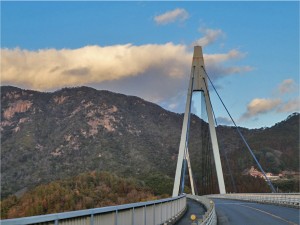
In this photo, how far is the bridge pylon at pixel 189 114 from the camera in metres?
64.8

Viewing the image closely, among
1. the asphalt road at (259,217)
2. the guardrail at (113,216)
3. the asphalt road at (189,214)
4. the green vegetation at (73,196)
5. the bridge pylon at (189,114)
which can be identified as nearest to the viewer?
the guardrail at (113,216)

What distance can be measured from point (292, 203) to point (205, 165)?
45.3m

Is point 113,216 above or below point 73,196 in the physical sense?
below

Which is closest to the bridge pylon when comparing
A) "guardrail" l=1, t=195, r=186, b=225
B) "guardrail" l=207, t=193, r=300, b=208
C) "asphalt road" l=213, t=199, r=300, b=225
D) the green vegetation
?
"guardrail" l=207, t=193, r=300, b=208

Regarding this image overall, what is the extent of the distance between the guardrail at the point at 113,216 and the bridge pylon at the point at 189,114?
134 ft

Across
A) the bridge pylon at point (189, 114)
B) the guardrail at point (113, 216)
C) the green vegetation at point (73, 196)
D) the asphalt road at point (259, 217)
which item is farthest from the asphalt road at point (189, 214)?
the green vegetation at point (73, 196)

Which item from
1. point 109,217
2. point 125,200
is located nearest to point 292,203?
point 109,217

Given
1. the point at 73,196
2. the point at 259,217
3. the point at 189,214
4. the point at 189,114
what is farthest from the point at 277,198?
the point at 73,196

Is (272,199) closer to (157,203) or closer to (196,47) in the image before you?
(196,47)

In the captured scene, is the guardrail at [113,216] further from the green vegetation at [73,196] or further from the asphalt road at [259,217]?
the green vegetation at [73,196]

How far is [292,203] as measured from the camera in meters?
47.4

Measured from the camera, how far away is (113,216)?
13.4 m

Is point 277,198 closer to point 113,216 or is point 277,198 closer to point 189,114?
point 189,114

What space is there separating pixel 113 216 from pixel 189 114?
54.3 m
